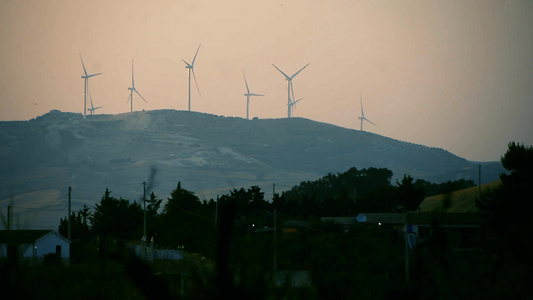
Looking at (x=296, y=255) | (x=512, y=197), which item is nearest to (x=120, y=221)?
(x=296, y=255)

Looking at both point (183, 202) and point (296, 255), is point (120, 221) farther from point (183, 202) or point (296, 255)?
point (296, 255)

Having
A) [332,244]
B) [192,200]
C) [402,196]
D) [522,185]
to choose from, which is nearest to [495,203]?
[522,185]

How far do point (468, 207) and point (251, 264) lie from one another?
6383cm

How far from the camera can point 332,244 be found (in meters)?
38.1

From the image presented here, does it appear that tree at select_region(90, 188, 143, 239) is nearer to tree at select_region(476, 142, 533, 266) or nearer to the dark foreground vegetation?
the dark foreground vegetation

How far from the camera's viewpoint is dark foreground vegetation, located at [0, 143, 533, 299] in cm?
372

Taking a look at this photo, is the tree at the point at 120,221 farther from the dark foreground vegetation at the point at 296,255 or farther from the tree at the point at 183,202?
the tree at the point at 183,202

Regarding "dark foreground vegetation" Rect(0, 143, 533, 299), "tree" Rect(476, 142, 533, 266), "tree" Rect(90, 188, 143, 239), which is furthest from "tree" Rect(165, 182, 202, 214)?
"tree" Rect(476, 142, 533, 266)

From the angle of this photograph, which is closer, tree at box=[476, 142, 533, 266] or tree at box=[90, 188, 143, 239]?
tree at box=[476, 142, 533, 266]

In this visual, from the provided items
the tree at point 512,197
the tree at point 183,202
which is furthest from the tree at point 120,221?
the tree at point 512,197

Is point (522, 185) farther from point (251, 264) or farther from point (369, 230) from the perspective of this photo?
A: point (251, 264)

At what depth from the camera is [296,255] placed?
37656 millimetres

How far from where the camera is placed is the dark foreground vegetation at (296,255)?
372 cm

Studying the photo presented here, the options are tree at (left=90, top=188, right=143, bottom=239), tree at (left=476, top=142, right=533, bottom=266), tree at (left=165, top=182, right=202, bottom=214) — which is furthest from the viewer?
tree at (left=90, top=188, right=143, bottom=239)
